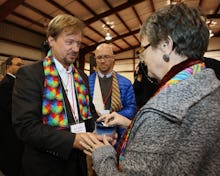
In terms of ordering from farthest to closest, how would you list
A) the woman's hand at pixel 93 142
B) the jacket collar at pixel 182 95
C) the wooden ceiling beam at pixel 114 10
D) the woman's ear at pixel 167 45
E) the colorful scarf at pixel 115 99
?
the wooden ceiling beam at pixel 114 10 → the colorful scarf at pixel 115 99 → the woman's hand at pixel 93 142 → the woman's ear at pixel 167 45 → the jacket collar at pixel 182 95

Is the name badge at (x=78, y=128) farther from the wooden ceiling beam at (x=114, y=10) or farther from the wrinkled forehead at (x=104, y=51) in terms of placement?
the wooden ceiling beam at (x=114, y=10)

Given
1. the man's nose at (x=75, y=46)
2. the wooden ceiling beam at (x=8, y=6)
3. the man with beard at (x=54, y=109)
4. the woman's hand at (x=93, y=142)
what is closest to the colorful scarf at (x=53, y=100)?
the man with beard at (x=54, y=109)

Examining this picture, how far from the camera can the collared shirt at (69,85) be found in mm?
1409

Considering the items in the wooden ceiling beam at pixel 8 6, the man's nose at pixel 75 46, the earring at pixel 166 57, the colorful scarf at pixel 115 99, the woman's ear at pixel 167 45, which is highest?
the wooden ceiling beam at pixel 8 6

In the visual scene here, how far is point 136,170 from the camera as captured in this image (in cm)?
71

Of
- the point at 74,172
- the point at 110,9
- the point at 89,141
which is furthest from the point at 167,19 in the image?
the point at 110,9

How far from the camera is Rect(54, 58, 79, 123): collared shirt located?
4.62ft

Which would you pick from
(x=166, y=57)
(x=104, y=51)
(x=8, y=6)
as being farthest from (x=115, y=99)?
(x=8, y=6)

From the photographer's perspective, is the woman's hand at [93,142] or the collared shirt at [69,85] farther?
the collared shirt at [69,85]

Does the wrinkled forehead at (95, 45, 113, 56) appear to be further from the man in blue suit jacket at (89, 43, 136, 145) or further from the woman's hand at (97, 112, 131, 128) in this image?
the woman's hand at (97, 112, 131, 128)

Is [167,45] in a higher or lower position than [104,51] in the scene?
lower

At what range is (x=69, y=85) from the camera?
57.4 inches

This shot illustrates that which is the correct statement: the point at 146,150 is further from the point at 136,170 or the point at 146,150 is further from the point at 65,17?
the point at 65,17

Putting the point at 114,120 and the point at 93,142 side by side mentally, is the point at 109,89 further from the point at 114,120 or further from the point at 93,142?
the point at 93,142
